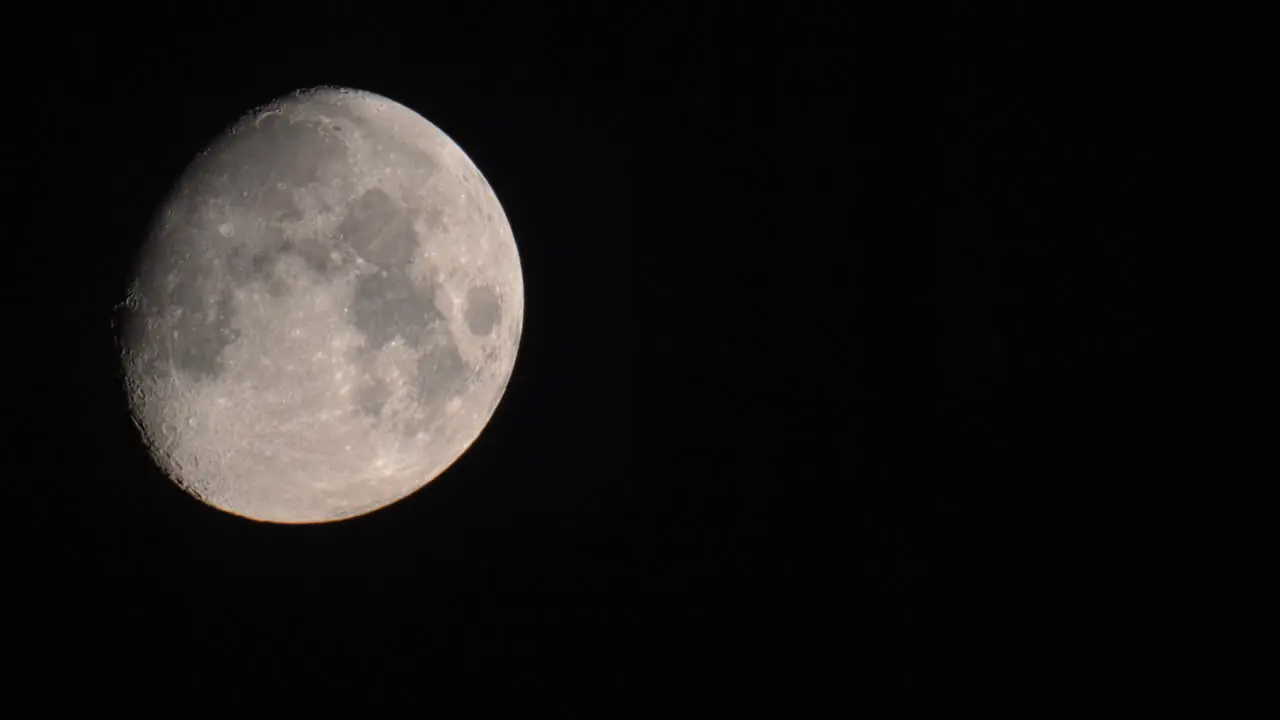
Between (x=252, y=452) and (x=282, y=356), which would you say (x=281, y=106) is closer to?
(x=282, y=356)

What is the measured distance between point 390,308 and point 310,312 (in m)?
0.25

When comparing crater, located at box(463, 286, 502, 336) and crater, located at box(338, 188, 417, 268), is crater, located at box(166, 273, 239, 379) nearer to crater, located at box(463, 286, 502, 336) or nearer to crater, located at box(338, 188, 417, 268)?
crater, located at box(338, 188, 417, 268)

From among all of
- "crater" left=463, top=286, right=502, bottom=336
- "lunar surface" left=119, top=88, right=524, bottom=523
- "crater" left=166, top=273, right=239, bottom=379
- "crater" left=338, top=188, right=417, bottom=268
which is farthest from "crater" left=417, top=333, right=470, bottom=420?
"crater" left=166, top=273, right=239, bottom=379

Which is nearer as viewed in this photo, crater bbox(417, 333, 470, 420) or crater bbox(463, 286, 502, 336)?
crater bbox(417, 333, 470, 420)

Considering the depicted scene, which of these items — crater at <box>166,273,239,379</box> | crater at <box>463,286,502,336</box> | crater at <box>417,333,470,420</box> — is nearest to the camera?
crater at <box>166,273,239,379</box>

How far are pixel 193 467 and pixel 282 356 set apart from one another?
2.13ft

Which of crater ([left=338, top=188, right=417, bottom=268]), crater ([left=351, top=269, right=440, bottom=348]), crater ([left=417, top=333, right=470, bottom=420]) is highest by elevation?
crater ([left=338, top=188, right=417, bottom=268])

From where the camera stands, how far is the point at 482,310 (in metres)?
3.28

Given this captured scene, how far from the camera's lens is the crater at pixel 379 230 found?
297 cm

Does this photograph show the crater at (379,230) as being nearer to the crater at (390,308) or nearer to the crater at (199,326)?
the crater at (390,308)

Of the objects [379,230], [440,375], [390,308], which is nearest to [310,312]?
[390,308]

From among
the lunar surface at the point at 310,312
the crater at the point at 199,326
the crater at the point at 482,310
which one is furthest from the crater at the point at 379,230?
the crater at the point at 199,326

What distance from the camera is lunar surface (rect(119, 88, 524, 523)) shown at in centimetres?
291

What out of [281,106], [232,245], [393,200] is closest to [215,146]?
[281,106]
